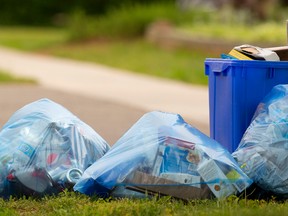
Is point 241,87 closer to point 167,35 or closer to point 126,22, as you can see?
point 167,35

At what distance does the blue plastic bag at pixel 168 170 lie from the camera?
18.3 feet

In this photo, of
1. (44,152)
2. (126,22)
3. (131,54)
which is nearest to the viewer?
(44,152)

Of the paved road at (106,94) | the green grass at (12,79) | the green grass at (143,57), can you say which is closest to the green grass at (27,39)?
the green grass at (143,57)

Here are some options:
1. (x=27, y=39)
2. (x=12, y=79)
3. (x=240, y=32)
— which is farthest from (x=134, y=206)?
(x=27, y=39)

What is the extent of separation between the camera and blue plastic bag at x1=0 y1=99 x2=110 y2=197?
595 cm

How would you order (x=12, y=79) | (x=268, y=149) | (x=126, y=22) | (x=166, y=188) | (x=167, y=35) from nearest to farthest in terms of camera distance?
(x=166, y=188)
(x=268, y=149)
(x=12, y=79)
(x=167, y=35)
(x=126, y=22)

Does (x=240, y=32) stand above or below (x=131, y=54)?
above

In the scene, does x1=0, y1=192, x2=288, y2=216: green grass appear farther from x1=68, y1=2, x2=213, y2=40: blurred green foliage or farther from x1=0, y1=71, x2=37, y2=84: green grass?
x1=68, y1=2, x2=213, y2=40: blurred green foliage

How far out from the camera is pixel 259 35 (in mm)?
17984

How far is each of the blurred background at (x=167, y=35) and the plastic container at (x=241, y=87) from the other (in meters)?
7.97

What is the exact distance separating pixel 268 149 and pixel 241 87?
663 mm

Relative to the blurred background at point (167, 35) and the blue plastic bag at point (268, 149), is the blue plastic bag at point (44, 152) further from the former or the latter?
the blurred background at point (167, 35)

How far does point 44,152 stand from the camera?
6.03 metres

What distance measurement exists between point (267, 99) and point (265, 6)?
18328 mm
